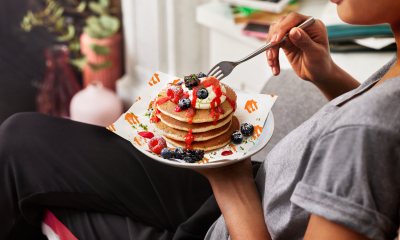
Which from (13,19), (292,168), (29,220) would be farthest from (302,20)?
(13,19)

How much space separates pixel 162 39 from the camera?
226cm

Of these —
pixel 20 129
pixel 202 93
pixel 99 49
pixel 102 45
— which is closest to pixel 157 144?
pixel 202 93

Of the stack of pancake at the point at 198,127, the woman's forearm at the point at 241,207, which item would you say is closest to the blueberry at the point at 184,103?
the stack of pancake at the point at 198,127

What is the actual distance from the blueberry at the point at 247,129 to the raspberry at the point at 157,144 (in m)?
0.24

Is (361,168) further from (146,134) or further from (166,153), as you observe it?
(146,134)

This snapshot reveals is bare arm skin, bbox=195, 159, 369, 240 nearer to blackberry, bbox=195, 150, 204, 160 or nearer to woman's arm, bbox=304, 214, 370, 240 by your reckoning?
blackberry, bbox=195, 150, 204, 160

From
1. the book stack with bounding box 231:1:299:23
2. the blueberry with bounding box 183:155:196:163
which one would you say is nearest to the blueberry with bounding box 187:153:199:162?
the blueberry with bounding box 183:155:196:163

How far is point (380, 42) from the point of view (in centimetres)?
131

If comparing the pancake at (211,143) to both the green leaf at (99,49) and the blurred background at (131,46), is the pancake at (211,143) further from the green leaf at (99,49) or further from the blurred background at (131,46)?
the green leaf at (99,49)

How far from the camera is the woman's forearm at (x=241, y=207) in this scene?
757mm

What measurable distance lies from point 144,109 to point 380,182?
0.79 metres

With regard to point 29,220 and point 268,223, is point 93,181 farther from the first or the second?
point 268,223

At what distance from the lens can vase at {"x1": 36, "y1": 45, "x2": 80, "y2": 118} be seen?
2207 mm

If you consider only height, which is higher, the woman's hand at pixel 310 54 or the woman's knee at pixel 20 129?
the woman's hand at pixel 310 54
